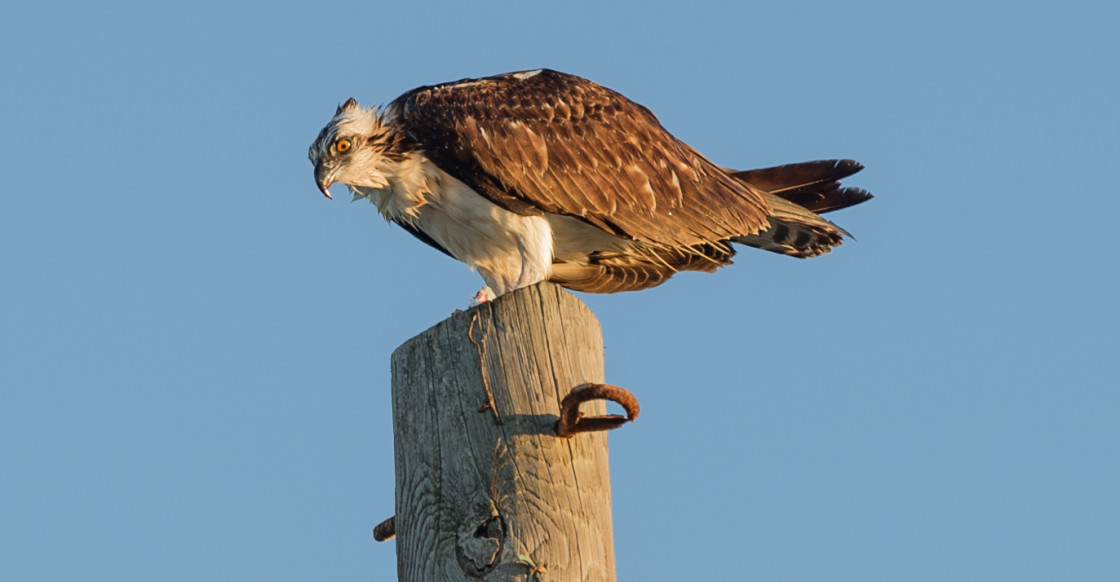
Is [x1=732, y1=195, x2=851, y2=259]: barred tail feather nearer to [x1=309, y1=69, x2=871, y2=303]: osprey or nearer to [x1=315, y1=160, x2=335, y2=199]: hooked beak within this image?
[x1=309, y1=69, x2=871, y2=303]: osprey

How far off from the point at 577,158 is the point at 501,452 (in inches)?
133

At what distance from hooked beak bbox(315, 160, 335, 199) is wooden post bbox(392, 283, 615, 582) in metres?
2.73

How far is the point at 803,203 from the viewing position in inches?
289

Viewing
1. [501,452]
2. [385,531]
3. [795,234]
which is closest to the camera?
[501,452]

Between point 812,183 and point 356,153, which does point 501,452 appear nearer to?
point 356,153

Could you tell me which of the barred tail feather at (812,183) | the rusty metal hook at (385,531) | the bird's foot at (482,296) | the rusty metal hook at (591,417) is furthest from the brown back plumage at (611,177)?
the rusty metal hook at (591,417)

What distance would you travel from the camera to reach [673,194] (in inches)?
271

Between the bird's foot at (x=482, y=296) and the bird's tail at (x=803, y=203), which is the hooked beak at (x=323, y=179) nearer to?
the bird's foot at (x=482, y=296)

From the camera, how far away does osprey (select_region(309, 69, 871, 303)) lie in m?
6.22

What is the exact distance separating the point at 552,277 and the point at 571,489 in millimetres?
3173

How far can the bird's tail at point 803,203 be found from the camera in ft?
23.2

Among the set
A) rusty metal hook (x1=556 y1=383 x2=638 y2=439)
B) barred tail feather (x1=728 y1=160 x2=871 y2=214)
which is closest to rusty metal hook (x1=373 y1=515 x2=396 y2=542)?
rusty metal hook (x1=556 y1=383 x2=638 y2=439)

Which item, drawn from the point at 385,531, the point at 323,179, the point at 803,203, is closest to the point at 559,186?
the point at 323,179

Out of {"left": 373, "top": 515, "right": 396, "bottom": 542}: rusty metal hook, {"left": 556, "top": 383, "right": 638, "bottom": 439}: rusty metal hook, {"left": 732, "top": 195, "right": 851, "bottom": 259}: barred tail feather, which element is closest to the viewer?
{"left": 556, "top": 383, "right": 638, "bottom": 439}: rusty metal hook
